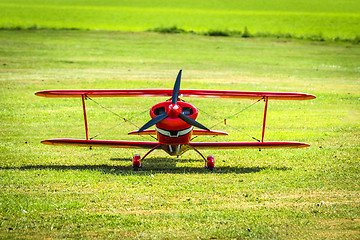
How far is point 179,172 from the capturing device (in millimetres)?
12602

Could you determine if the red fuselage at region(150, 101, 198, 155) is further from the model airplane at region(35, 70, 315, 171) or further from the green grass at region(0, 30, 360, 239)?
the green grass at region(0, 30, 360, 239)

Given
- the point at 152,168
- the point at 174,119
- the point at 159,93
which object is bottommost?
the point at 152,168

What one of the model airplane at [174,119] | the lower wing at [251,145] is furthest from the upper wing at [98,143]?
the lower wing at [251,145]

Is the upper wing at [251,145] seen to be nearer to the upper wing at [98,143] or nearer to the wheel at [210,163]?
the wheel at [210,163]

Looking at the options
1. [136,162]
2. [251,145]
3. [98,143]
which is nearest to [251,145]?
[251,145]

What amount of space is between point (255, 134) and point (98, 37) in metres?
31.5

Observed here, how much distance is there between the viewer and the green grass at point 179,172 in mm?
9242

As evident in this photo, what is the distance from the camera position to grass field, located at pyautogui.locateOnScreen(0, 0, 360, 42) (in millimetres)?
55656

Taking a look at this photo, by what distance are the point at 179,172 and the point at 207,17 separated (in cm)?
6418

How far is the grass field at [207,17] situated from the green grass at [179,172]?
2526cm

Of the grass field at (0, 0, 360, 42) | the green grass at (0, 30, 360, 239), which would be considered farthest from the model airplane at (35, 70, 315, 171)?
the grass field at (0, 0, 360, 42)

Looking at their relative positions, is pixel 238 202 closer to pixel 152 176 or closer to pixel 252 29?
pixel 152 176

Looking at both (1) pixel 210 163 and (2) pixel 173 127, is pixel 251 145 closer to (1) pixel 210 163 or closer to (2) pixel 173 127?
(1) pixel 210 163

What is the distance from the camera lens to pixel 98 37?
46.1m
